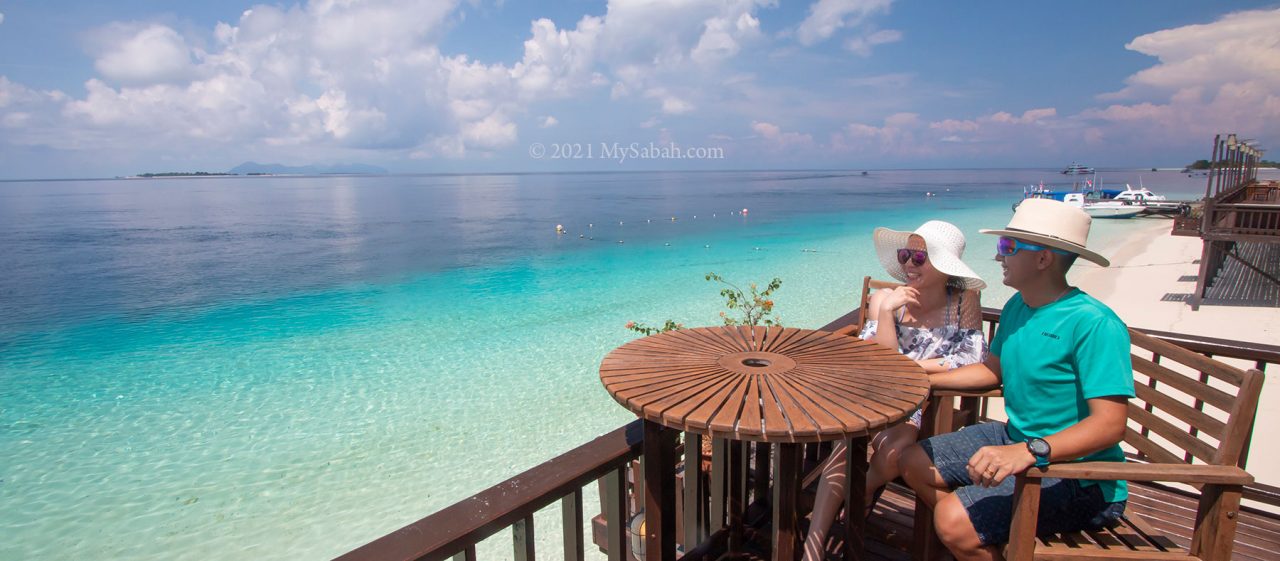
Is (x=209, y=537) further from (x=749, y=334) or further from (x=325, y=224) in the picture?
(x=325, y=224)

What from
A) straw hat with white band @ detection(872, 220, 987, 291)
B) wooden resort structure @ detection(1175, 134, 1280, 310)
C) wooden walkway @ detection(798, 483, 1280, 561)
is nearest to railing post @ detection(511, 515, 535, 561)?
wooden walkway @ detection(798, 483, 1280, 561)

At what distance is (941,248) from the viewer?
2783 millimetres

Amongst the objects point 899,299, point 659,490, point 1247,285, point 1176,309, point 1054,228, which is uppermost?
point 1054,228

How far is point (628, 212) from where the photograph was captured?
169ft

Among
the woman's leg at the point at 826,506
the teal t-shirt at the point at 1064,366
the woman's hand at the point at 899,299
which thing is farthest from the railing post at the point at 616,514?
the woman's hand at the point at 899,299

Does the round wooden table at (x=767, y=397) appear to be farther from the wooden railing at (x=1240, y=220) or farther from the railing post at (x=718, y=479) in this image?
the wooden railing at (x=1240, y=220)

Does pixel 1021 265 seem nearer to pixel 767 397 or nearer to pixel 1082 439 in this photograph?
pixel 1082 439

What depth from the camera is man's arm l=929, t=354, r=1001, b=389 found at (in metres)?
2.34

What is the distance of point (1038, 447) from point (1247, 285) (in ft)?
61.9

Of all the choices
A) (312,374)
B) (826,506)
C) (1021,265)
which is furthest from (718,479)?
(312,374)

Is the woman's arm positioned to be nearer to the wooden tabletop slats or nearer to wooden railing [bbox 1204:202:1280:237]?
the wooden tabletop slats

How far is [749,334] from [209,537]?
22.1 ft

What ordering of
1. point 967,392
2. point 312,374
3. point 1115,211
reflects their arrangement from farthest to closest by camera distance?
point 1115,211
point 312,374
point 967,392

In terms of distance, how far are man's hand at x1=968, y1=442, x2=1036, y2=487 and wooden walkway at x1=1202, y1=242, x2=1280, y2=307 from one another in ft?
51.7
